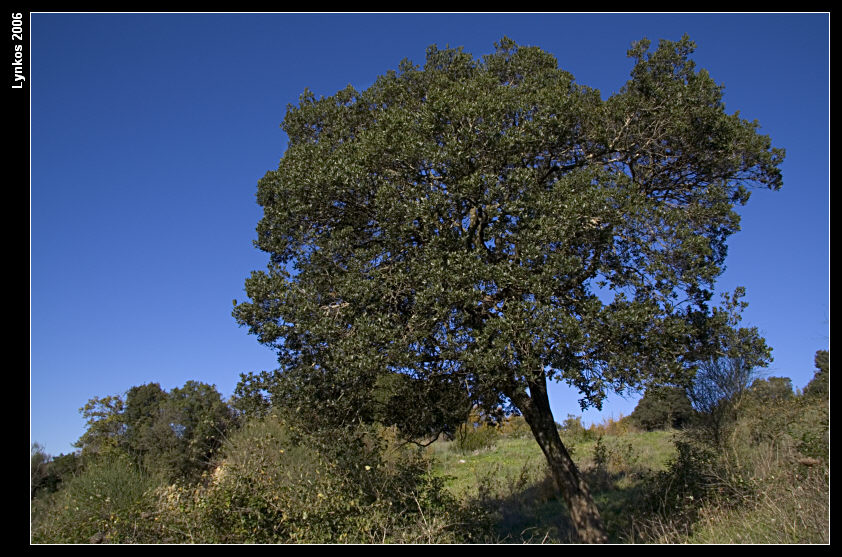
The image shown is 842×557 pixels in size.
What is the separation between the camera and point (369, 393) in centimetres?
1074

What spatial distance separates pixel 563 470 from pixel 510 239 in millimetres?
4904

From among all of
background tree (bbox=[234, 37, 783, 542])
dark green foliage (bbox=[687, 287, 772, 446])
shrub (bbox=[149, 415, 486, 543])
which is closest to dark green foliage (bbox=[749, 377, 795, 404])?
dark green foliage (bbox=[687, 287, 772, 446])

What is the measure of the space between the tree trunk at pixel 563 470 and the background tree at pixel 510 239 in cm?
4

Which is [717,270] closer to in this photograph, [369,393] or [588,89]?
[588,89]

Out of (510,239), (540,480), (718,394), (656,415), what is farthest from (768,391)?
(656,415)

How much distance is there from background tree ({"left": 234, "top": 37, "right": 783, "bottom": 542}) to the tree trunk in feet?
0.12

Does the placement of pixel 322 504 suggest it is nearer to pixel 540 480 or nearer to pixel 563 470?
pixel 563 470

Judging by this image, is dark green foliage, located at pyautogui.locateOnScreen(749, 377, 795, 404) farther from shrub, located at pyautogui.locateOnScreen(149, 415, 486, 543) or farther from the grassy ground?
shrub, located at pyautogui.locateOnScreen(149, 415, 486, 543)

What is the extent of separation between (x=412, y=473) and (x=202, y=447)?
2273 centimetres

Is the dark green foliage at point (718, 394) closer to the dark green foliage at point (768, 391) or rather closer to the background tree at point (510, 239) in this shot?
the dark green foliage at point (768, 391)

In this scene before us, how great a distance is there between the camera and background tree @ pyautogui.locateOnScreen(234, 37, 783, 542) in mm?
9352

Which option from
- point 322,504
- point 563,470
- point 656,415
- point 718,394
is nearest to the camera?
point 322,504

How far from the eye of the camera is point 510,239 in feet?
33.3

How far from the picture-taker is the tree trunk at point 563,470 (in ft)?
36.0
